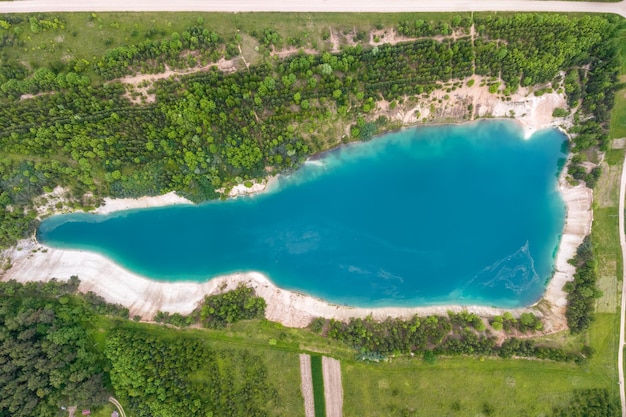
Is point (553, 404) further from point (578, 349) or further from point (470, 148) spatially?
point (470, 148)

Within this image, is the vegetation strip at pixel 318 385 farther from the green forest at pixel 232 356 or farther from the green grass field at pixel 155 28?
the green grass field at pixel 155 28

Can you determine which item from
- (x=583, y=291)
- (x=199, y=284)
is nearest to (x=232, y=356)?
(x=199, y=284)

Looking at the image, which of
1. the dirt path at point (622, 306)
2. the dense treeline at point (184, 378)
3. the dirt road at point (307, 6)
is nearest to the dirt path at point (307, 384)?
the dense treeline at point (184, 378)

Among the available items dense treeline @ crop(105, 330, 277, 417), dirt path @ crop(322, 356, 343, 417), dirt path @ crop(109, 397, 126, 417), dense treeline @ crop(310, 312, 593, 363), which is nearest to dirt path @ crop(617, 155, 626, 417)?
dense treeline @ crop(310, 312, 593, 363)

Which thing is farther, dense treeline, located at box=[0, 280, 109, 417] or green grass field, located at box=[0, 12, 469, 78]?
green grass field, located at box=[0, 12, 469, 78]

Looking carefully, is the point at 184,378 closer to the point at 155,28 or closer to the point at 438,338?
the point at 438,338

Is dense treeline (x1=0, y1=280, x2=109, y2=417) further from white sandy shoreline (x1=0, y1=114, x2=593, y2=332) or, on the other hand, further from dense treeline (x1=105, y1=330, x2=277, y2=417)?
dense treeline (x1=105, y1=330, x2=277, y2=417)
